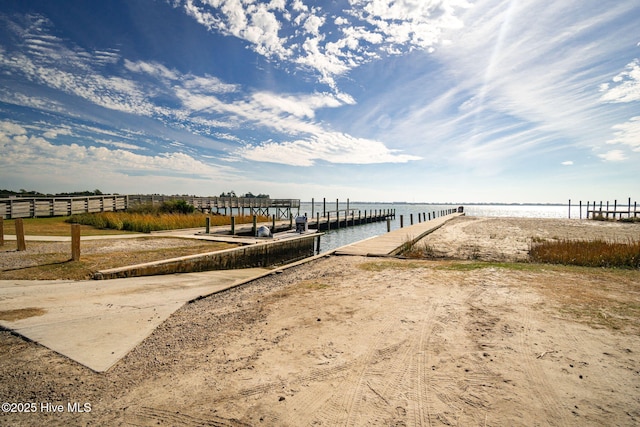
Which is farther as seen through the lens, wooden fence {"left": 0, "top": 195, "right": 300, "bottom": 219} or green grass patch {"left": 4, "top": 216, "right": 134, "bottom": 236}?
wooden fence {"left": 0, "top": 195, "right": 300, "bottom": 219}

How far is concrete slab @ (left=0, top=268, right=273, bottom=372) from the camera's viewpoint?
3.90m

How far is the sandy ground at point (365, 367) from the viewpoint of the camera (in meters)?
2.63

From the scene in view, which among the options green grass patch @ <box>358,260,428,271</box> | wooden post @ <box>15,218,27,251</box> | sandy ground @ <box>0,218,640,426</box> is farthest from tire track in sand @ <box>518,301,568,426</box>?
wooden post @ <box>15,218,27,251</box>

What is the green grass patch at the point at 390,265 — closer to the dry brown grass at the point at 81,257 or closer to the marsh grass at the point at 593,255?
the marsh grass at the point at 593,255

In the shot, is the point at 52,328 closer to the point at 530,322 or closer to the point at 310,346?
the point at 310,346

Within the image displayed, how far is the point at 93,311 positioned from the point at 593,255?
1329 cm

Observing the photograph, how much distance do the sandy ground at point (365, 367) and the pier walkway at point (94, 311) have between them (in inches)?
9.0

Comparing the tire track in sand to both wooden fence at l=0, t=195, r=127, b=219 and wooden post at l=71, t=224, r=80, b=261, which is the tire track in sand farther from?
wooden fence at l=0, t=195, r=127, b=219

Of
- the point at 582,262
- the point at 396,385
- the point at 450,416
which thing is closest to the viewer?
the point at 450,416

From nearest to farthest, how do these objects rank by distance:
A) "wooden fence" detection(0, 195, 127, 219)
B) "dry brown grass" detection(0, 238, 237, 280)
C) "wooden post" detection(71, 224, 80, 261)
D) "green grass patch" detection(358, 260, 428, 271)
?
"dry brown grass" detection(0, 238, 237, 280)
"wooden post" detection(71, 224, 80, 261)
"green grass patch" detection(358, 260, 428, 271)
"wooden fence" detection(0, 195, 127, 219)

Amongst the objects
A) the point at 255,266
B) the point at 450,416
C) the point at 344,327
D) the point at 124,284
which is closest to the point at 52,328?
the point at 124,284

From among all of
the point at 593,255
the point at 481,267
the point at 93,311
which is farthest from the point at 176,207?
the point at 593,255

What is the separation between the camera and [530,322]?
4.58m

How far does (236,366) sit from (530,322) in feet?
14.0
